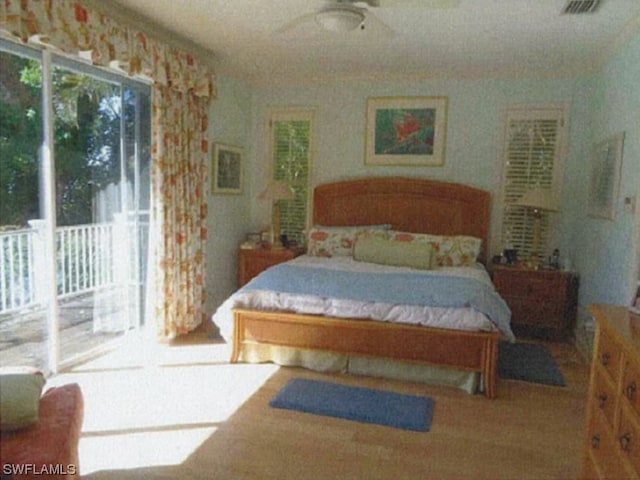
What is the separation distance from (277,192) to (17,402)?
355 centimetres

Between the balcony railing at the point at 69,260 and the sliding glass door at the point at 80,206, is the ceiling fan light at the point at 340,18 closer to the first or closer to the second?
the sliding glass door at the point at 80,206

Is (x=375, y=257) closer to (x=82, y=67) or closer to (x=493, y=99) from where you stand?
(x=493, y=99)

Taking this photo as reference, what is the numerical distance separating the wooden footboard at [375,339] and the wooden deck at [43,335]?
1.20 metres

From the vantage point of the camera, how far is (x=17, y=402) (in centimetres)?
141

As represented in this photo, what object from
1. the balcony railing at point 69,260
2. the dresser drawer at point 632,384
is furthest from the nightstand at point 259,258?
the dresser drawer at point 632,384

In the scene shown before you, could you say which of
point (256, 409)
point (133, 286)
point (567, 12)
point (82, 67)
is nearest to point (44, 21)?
point (82, 67)

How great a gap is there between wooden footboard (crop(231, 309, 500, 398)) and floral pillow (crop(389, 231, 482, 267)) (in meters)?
1.33

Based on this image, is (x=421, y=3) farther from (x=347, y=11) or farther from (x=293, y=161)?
(x=293, y=161)

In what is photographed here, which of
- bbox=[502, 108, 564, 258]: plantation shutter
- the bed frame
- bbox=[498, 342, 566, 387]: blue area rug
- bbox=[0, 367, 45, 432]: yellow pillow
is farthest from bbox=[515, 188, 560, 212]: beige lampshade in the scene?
bbox=[0, 367, 45, 432]: yellow pillow

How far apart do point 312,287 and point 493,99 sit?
9.33ft

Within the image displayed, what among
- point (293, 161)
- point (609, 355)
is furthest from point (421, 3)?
point (293, 161)

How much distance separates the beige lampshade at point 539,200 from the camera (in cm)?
415

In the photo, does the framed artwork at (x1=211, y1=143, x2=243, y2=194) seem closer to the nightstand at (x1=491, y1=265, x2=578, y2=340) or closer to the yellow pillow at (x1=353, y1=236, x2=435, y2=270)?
the yellow pillow at (x1=353, y1=236, x2=435, y2=270)

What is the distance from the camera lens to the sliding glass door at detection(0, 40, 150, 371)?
2904mm
